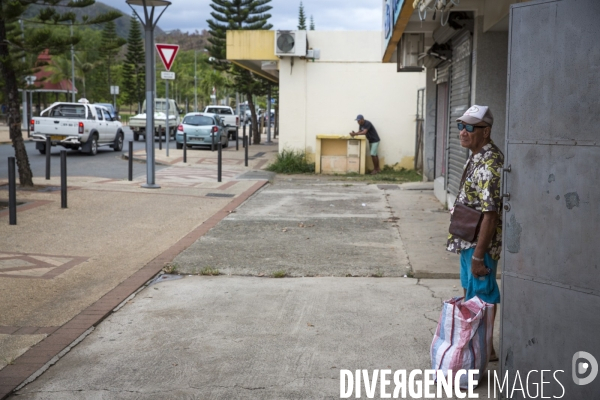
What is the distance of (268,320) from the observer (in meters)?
5.84

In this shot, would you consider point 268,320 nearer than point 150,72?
Yes

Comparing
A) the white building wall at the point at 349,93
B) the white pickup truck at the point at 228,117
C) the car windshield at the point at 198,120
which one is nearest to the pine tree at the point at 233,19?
the white pickup truck at the point at 228,117

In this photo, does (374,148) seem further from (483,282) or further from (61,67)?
(61,67)

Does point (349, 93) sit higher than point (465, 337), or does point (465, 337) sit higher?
point (349, 93)

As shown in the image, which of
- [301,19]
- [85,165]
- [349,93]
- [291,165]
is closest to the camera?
[291,165]

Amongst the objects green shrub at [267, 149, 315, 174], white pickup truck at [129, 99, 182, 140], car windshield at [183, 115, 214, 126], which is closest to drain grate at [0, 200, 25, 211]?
green shrub at [267, 149, 315, 174]

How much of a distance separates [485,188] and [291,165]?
1597 cm

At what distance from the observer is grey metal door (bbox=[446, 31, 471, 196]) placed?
10727 millimetres

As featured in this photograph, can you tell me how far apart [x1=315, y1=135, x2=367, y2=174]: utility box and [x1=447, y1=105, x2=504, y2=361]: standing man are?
15.1m

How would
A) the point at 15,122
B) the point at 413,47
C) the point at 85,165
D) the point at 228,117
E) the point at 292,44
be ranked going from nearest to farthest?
the point at 15,122 → the point at 413,47 → the point at 292,44 → the point at 85,165 → the point at 228,117

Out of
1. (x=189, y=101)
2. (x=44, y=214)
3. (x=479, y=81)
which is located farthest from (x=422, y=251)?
(x=189, y=101)

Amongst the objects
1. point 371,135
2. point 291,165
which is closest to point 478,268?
point 371,135

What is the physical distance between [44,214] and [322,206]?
→ 459 centimetres

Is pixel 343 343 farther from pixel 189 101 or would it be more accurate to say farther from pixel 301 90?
pixel 189 101
